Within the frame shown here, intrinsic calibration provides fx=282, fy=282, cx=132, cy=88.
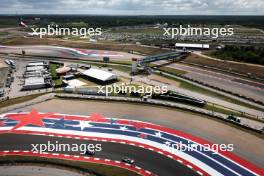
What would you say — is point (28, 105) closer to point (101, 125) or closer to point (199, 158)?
point (101, 125)

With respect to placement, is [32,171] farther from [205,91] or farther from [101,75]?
[205,91]

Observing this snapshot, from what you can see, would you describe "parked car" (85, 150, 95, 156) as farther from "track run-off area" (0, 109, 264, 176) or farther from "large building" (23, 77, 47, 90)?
"large building" (23, 77, 47, 90)

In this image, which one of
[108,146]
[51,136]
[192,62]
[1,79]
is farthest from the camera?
[192,62]

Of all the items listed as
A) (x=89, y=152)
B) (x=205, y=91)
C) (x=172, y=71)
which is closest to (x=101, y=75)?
(x=172, y=71)

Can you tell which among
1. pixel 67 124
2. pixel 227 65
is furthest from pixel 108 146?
pixel 227 65

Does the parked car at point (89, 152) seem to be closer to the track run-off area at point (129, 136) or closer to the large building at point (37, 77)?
the track run-off area at point (129, 136)
